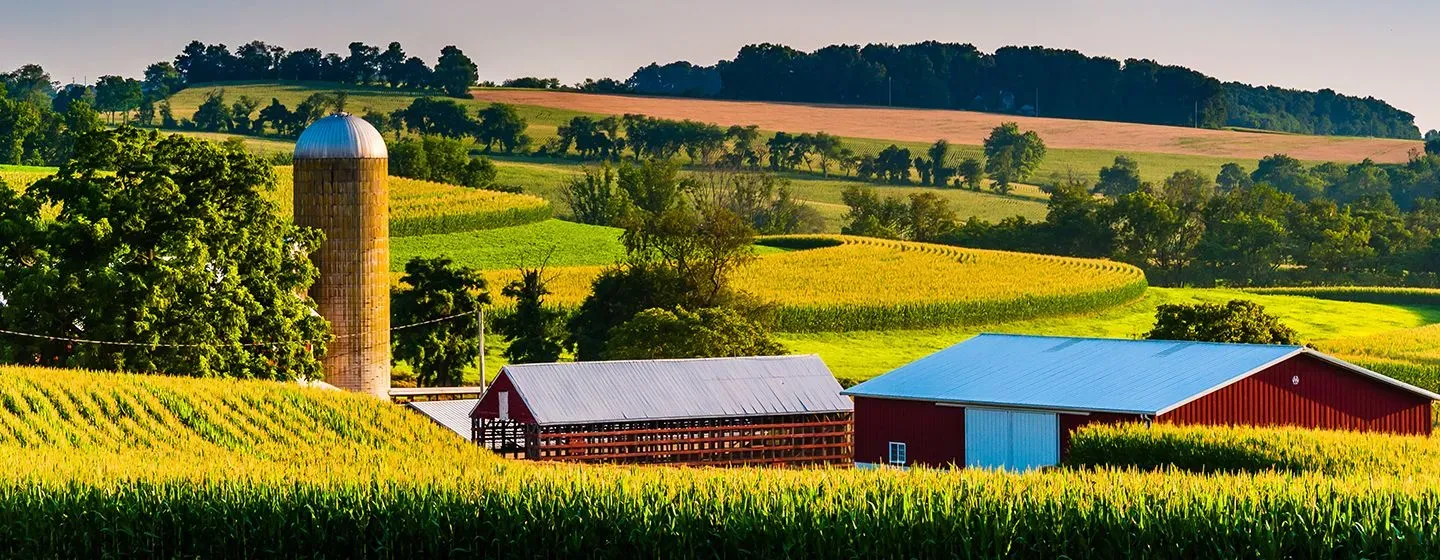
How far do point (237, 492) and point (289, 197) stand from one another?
74.7 meters

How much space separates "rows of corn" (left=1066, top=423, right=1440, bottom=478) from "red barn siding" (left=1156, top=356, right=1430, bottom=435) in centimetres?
511

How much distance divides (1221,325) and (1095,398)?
16045 millimetres

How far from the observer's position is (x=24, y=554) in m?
25.0

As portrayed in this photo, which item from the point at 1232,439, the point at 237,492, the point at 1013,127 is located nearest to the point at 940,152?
the point at 1013,127

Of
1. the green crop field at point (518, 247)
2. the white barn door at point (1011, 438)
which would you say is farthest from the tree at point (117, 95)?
the white barn door at point (1011, 438)

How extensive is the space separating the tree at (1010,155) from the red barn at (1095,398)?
126419 mm

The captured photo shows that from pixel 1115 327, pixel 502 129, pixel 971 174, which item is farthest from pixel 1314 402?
pixel 502 129

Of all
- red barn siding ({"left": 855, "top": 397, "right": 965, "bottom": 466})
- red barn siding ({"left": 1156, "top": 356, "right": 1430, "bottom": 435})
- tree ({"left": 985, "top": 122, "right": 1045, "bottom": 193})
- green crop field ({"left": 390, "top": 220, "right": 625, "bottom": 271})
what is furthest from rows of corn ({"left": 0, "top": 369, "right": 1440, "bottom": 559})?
tree ({"left": 985, "top": 122, "right": 1045, "bottom": 193})

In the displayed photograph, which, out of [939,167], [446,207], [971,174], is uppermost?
[939,167]

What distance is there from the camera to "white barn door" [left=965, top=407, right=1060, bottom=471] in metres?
42.9

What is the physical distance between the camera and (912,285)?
9056cm

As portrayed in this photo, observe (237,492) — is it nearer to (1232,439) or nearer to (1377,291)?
(1232,439)

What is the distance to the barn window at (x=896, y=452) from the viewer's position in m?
45.9

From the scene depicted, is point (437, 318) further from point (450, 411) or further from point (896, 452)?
point (896, 452)
